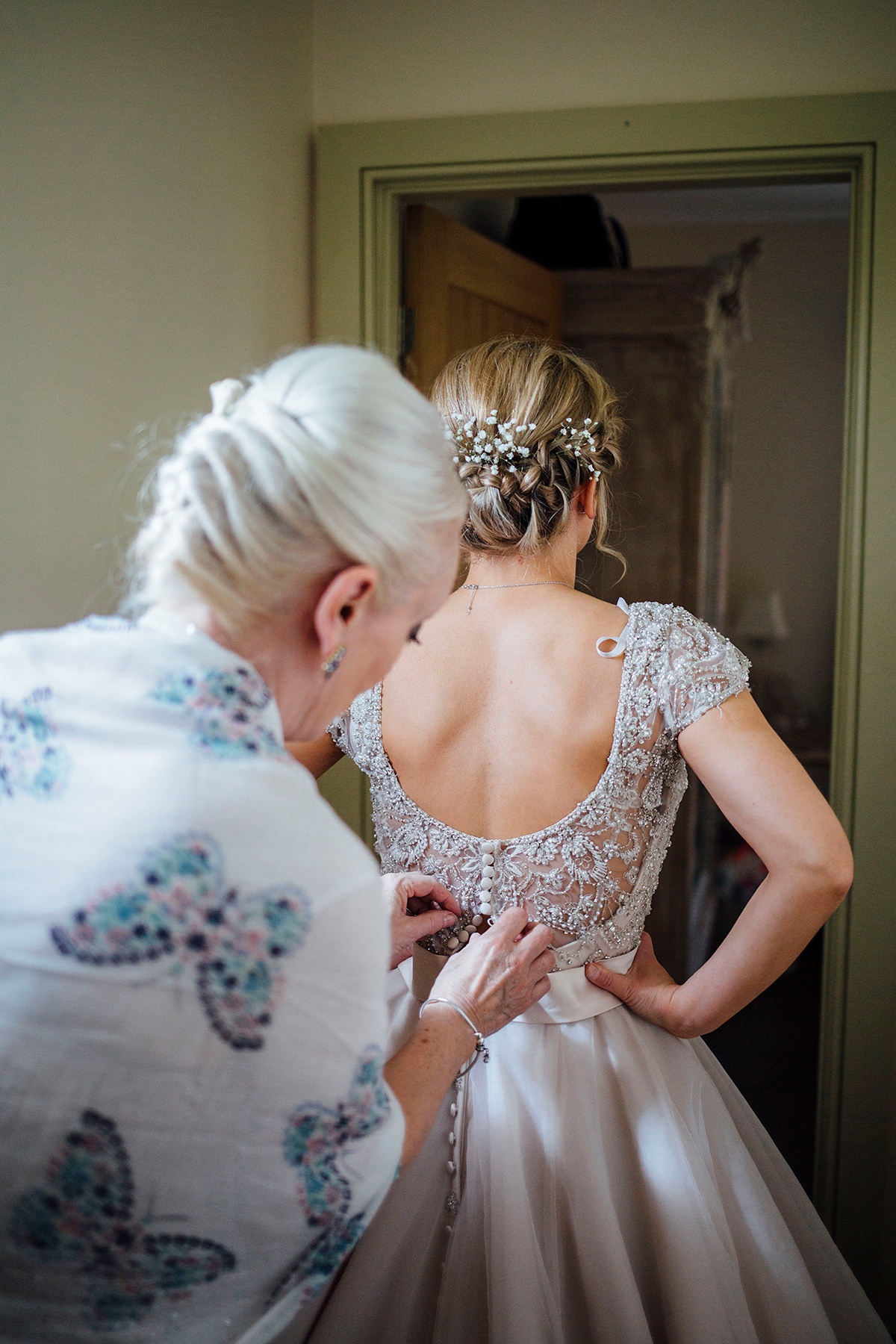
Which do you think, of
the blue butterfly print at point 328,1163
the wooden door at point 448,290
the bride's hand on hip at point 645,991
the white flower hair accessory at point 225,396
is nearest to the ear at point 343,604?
the white flower hair accessory at point 225,396

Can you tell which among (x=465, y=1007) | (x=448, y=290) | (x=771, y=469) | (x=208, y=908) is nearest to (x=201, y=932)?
(x=208, y=908)

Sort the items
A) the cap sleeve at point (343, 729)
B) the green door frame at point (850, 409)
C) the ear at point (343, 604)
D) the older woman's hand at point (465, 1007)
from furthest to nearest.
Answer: the green door frame at point (850, 409) → the cap sleeve at point (343, 729) → the older woman's hand at point (465, 1007) → the ear at point (343, 604)

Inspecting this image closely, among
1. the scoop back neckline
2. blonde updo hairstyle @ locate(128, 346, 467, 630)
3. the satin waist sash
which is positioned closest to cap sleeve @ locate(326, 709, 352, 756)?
the scoop back neckline

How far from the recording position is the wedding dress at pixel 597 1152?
102cm

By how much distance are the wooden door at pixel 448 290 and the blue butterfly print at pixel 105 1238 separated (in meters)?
1.92

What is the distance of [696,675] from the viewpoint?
114 centimetres

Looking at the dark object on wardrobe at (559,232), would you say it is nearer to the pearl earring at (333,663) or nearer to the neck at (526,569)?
the neck at (526,569)

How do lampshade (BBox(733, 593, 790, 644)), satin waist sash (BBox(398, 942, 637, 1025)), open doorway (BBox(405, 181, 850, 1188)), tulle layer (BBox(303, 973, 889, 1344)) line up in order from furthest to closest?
lampshade (BBox(733, 593, 790, 644))
open doorway (BBox(405, 181, 850, 1188))
satin waist sash (BBox(398, 942, 637, 1025))
tulle layer (BBox(303, 973, 889, 1344))

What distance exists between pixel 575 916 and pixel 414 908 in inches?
8.4

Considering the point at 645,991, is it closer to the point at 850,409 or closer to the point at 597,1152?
the point at 597,1152

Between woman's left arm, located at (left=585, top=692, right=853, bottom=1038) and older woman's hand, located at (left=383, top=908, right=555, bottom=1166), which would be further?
woman's left arm, located at (left=585, top=692, right=853, bottom=1038)

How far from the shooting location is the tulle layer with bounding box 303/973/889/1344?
3.32 ft

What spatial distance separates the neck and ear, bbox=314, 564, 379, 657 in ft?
1.62

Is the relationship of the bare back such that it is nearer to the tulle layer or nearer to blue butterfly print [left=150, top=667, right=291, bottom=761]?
the tulle layer
